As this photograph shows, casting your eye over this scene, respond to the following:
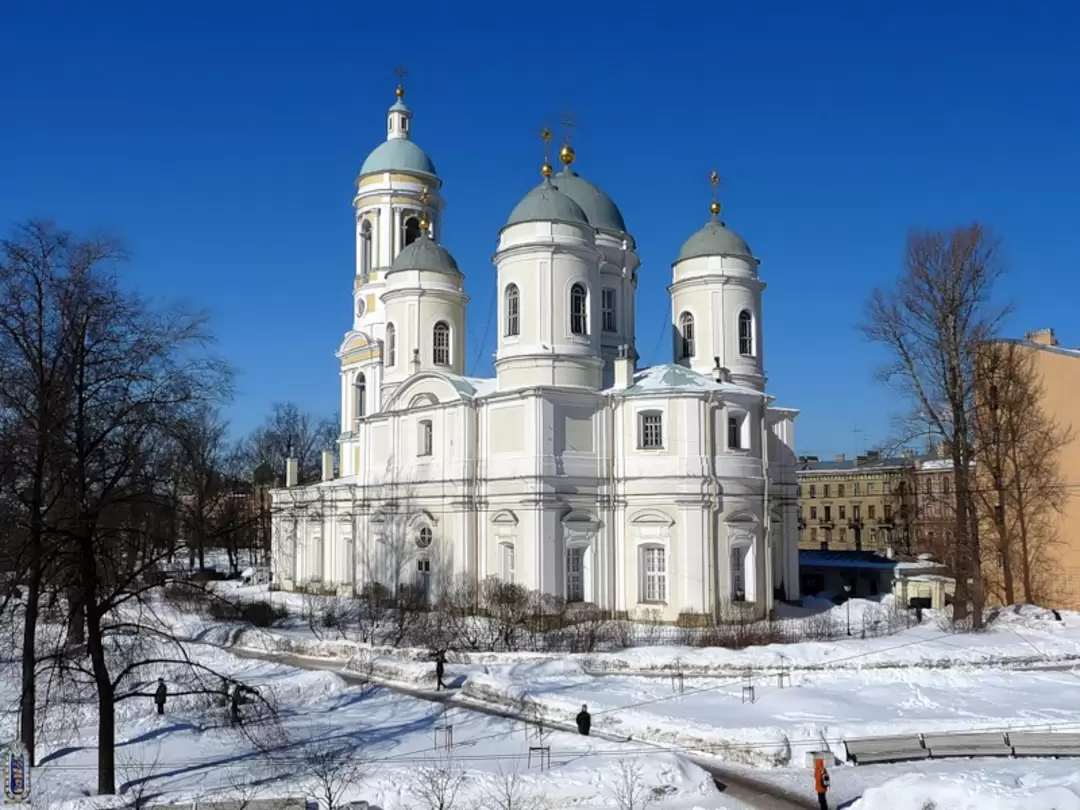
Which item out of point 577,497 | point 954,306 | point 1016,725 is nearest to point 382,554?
point 577,497

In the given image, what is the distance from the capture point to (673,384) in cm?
3284

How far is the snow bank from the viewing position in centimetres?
1290

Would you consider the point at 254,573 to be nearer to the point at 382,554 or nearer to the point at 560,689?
the point at 382,554

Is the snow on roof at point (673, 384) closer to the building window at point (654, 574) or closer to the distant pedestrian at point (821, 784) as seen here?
the building window at point (654, 574)

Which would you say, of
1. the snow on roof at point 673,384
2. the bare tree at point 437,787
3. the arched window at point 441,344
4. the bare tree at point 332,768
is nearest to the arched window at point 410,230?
the arched window at point 441,344

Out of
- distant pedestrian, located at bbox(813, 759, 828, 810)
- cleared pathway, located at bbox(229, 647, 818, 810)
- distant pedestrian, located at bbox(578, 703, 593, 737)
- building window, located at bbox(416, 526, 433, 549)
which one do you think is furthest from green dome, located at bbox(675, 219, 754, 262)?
distant pedestrian, located at bbox(813, 759, 828, 810)

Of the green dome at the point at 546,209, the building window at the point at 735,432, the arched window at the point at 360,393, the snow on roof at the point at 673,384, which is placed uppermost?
the green dome at the point at 546,209

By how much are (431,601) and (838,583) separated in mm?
16561

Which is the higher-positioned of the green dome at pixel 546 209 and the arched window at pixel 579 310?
the green dome at pixel 546 209

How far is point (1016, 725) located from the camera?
18.2m

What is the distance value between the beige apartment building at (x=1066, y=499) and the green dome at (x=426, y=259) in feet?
71.7

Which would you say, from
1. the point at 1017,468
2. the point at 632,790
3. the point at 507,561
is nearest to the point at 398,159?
the point at 507,561

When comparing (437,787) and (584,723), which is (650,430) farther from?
(437,787)

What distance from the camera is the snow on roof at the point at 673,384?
32344mm
